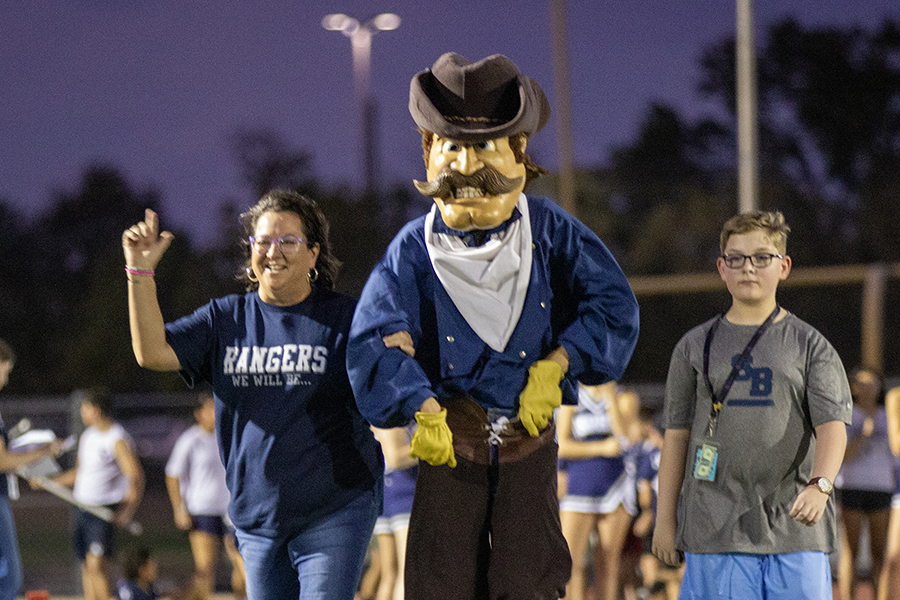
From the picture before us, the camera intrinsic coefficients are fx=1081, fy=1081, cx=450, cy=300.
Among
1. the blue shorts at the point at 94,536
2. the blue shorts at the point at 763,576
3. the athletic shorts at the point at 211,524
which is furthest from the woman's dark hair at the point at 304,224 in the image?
the blue shorts at the point at 94,536

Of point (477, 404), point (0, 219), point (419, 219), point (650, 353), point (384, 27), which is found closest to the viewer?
point (477, 404)

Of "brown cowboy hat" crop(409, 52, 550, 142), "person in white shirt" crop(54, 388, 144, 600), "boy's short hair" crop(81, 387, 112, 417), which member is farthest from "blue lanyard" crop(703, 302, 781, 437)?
"boy's short hair" crop(81, 387, 112, 417)

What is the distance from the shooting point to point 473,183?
330 cm

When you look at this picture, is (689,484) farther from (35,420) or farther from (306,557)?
(35,420)

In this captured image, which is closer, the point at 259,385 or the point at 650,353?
the point at 259,385

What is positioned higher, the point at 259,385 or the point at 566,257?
the point at 566,257

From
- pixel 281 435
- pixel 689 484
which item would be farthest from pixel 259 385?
pixel 689 484

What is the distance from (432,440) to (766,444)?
1136 mm

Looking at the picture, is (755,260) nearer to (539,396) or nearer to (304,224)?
(539,396)

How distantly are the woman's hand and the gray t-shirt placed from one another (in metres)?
1.87

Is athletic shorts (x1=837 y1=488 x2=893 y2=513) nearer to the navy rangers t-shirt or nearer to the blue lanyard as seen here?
the blue lanyard

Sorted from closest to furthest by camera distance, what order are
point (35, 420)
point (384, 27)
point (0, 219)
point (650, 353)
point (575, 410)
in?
point (575, 410), point (35, 420), point (384, 27), point (650, 353), point (0, 219)

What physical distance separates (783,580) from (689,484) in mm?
413

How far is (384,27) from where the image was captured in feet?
56.9
